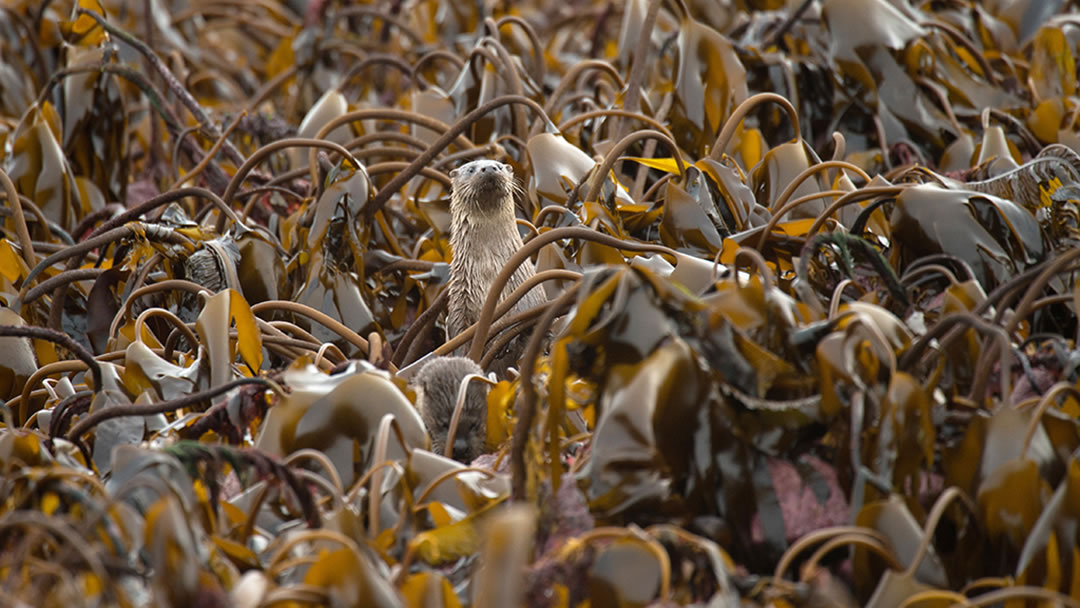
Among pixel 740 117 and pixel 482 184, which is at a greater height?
pixel 740 117

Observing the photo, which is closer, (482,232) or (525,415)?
(525,415)

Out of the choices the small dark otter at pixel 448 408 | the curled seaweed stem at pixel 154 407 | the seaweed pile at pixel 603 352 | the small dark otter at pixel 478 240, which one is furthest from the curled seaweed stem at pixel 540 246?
the small dark otter at pixel 478 240

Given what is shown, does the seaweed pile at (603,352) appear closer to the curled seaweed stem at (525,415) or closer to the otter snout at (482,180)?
the curled seaweed stem at (525,415)

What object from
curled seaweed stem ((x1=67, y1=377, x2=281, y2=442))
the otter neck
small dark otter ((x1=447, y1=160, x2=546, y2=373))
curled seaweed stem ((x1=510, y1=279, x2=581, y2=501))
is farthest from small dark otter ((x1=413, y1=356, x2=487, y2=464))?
the otter neck

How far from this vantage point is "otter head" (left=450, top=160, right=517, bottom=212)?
122 inches

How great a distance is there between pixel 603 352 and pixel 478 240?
161 cm

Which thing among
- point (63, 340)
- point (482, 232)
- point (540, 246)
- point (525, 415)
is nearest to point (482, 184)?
point (482, 232)

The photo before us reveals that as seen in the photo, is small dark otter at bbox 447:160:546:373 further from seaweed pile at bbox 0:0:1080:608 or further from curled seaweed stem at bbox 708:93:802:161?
curled seaweed stem at bbox 708:93:802:161

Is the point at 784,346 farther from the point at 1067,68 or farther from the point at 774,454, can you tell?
the point at 1067,68

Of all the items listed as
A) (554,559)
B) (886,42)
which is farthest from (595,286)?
(886,42)

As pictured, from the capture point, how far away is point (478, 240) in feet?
10.5

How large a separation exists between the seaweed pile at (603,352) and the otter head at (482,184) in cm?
11

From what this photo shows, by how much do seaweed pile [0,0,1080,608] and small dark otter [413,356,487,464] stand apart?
0.26ft

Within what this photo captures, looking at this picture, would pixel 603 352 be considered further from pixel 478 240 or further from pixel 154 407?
pixel 478 240
